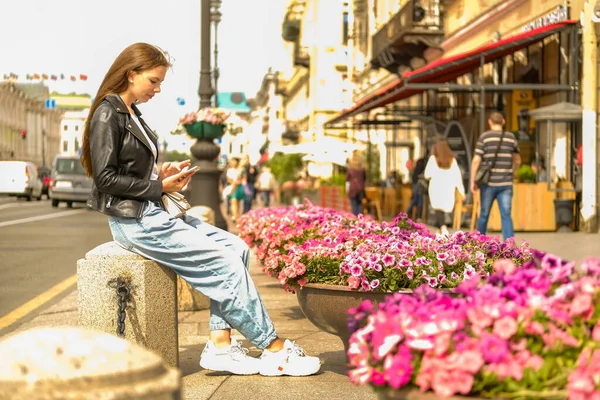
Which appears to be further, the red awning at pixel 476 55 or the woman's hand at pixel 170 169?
the red awning at pixel 476 55

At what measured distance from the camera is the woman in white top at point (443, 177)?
56.1 ft

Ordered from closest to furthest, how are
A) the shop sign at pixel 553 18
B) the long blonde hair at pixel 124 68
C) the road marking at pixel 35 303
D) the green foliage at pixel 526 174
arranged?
1. the long blonde hair at pixel 124 68
2. the road marking at pixel 35 303
3. the shop sign at pixel 553 18
4. the green foliage at pixel 526 174

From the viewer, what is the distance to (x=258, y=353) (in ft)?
21.3

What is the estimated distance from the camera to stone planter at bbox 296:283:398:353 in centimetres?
545

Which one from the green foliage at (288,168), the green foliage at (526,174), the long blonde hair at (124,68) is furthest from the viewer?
the green foliage at (288,168)

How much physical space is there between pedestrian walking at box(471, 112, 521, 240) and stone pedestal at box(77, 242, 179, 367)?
8.95 metres

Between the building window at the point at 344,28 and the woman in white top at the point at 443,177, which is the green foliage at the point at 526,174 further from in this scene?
the building window at the point at 344,28

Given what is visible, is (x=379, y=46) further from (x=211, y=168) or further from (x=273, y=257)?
(x=273, y=257)

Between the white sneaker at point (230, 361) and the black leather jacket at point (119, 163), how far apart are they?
0.82 meters

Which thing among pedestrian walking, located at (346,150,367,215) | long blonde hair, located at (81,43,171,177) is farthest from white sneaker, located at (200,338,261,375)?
pedestrian walking, located at (346,150,367,215)

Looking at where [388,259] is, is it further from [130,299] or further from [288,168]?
[288,168]

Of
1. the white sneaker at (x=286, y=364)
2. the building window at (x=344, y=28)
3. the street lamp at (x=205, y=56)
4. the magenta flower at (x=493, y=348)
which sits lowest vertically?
the white sneaker at (x=286, y=364)

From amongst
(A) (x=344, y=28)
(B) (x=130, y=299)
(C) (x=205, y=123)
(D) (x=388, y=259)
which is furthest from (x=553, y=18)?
(A) (x=344, y=28)

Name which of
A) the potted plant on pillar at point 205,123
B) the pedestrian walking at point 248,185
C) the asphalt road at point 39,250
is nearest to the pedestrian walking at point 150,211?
the asphalt road at point 39,250
